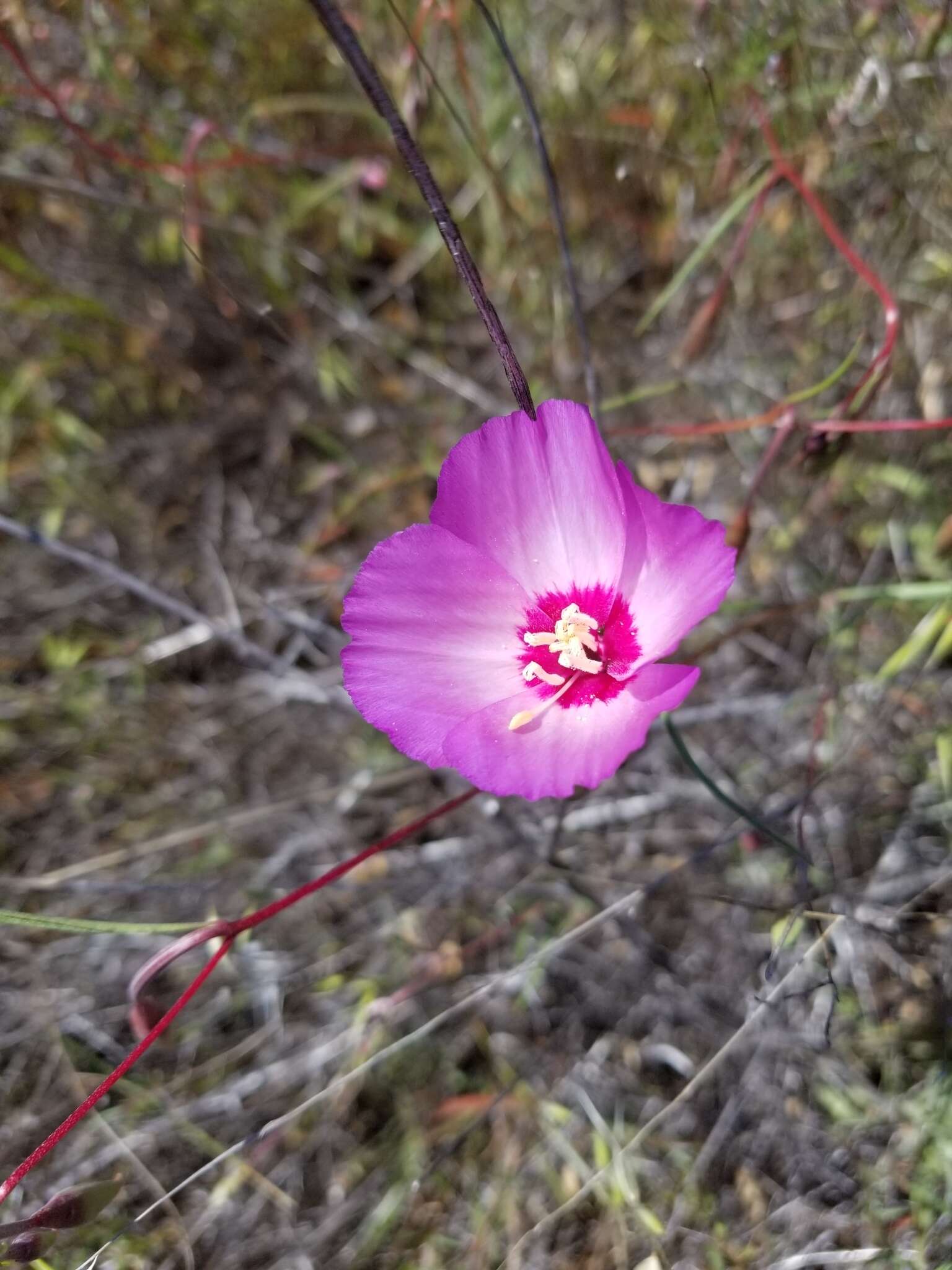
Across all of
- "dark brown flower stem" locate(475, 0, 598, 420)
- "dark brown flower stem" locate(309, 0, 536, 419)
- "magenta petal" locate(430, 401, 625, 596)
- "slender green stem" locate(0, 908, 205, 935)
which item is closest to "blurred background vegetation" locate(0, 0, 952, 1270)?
"dark brown flower stem" locate(475, 0, 598, 420)

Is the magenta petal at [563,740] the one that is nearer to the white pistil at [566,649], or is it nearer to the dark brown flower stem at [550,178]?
the white pistil at [566,649]

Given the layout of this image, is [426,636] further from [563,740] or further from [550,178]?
[550,178]

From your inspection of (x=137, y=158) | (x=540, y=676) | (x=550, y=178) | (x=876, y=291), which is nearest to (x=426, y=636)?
(x=540, y=676)

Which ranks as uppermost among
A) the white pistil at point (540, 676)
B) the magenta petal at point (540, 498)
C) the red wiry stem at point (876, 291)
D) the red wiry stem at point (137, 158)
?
the red wiry stem at point (137, 158)

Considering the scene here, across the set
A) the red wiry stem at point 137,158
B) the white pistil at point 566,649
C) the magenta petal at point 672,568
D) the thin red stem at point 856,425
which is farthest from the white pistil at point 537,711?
the red wiry stem at point 137,158

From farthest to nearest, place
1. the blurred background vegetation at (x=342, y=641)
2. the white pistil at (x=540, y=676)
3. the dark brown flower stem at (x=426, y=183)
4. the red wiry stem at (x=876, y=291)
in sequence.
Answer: the blurred background vegetation at (x=342, y=641)
the red wiry stem at (x=876, y=291)
the white pistil at (x=540, y=676)
the dark brown flower stem at (x=426, y=183)

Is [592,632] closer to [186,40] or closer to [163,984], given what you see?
[163,984]

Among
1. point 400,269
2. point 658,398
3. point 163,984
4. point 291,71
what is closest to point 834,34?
point 658,398
